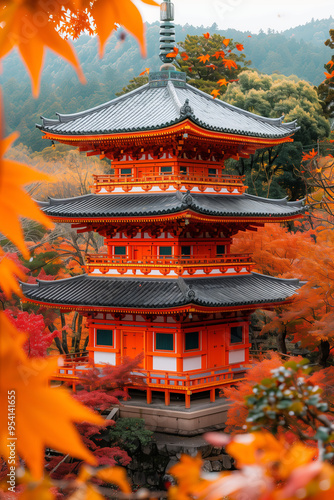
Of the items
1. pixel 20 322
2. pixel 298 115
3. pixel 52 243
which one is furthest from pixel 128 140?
pixel 298 115

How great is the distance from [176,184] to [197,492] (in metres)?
15.8

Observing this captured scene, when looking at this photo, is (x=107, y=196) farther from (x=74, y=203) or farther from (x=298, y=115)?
(x=298, y=115)

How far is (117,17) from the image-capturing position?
1265 millimetres

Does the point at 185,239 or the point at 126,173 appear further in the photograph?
the point at 126,173

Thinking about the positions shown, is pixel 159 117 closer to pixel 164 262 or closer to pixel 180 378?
pixel 164 262

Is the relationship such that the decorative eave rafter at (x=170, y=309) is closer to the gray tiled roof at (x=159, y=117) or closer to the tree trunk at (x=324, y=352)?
the tree trunk at (x=324, y=352)

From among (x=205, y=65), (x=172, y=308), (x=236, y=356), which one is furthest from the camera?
(x=205, y=65)

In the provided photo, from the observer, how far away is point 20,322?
570 inches

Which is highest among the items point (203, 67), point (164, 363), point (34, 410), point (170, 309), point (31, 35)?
point (203, 67)

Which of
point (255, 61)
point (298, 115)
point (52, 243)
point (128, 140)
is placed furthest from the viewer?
point (255, 61)

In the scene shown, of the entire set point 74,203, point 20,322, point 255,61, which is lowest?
point 20,322

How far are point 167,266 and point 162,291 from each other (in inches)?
33.5

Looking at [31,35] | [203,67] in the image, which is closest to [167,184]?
[31,35]

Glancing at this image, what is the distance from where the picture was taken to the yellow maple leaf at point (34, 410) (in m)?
0.92
